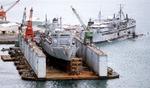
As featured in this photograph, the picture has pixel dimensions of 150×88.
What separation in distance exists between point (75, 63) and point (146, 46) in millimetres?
19127

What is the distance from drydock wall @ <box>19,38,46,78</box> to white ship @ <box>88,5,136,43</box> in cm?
1500

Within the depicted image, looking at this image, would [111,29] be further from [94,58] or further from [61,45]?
[94,58]

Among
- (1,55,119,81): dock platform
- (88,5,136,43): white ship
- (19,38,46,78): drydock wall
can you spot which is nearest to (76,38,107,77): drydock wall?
(1,55,119,81): dock platform

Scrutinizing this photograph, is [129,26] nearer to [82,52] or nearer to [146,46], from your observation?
[146,46]

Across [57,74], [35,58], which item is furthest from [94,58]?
[35,58]

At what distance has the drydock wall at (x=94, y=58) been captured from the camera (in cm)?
3669

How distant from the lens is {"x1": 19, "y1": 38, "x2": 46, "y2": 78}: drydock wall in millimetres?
36094

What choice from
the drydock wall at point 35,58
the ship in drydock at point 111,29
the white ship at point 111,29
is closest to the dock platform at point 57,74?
the drydock wall at point 35,58

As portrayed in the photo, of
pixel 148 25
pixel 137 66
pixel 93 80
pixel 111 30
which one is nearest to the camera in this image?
pixel 93 80

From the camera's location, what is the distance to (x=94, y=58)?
38.4 m

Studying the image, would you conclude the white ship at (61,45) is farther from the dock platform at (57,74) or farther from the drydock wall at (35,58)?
the drydock wall at (35,58)

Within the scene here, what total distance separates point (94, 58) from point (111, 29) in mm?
24200

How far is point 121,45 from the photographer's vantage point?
56.8 m

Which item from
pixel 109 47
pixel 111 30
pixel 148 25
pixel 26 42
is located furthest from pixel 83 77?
pixel 148 25
